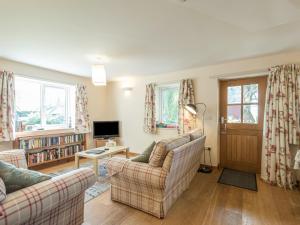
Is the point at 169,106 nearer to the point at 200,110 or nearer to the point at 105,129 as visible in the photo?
the point at 200,110

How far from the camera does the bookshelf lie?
3.49 m

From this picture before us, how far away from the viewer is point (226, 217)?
6.47 ft

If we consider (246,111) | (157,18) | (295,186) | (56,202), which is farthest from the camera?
(246,111)

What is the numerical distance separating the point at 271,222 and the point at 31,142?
4.27 m

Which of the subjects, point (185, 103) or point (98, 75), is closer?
point (98, 75)

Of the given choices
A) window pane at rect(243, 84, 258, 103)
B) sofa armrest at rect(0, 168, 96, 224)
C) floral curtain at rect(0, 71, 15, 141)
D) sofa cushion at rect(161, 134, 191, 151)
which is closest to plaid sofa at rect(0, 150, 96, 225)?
sofa armrest at rect(0, 168, 96, 224)

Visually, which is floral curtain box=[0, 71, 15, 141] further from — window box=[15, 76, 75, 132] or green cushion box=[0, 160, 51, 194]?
green cushion box=[0, 160, 51, 194]

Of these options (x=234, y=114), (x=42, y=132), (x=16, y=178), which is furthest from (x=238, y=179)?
(x=42, y=132)

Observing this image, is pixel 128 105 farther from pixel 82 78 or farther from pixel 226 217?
pixel 226 217

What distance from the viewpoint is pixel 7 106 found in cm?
318

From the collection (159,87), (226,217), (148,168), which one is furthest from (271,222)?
(159,87)

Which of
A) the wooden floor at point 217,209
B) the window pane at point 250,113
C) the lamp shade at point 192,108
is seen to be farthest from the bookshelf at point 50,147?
the window pane at point 250,113

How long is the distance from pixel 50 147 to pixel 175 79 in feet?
11.1

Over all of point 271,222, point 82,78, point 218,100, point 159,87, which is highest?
point 82,78
